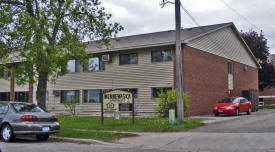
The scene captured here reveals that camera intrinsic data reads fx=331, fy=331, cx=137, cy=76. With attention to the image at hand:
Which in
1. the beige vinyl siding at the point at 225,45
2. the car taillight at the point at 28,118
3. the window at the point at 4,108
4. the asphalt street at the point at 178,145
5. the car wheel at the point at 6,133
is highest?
the beige vinyl siding at the point at 225,45

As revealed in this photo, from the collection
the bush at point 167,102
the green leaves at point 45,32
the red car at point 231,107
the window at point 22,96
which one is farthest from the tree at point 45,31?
A: the window at point 22,96

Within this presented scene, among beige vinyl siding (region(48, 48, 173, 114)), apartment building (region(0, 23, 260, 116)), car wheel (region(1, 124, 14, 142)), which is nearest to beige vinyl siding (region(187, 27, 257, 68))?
apartment building (region(0, 23, 260, 116))

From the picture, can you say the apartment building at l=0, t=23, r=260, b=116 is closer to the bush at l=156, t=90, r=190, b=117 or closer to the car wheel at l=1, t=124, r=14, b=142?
the bush at l=156, t=90, r=190, b=117

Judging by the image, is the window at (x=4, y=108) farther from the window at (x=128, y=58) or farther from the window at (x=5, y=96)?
the window at (x=5, y=96)

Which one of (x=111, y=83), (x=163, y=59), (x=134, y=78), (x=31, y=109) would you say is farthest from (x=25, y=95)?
(x=31, y=109)

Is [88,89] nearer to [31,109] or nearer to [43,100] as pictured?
[43,100]

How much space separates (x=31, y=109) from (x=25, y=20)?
3.84 metres

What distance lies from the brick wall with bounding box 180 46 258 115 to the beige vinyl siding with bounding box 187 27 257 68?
464mm

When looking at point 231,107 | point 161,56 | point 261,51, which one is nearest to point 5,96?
point 161,56

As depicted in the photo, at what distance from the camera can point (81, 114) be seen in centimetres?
2586

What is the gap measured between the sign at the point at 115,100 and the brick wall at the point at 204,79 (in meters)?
6.91

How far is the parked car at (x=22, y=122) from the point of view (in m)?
11.0

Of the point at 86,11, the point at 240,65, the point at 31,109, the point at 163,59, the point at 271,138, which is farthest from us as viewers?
the point at 240,65

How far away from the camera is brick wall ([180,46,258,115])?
23.0 meters
